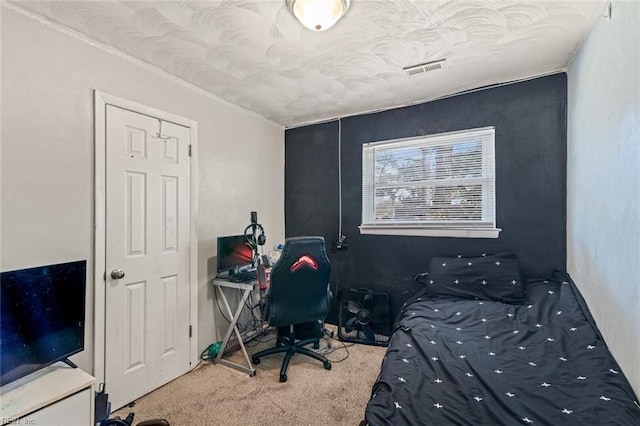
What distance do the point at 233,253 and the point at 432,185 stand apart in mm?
2104

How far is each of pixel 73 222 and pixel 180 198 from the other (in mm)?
760

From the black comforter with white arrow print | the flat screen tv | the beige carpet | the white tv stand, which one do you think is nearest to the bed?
the black comforter with white arrow print

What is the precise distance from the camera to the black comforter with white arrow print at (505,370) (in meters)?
1.08

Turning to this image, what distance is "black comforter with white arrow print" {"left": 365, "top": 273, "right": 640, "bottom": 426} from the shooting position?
108 cm

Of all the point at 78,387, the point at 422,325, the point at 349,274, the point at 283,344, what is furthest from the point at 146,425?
the point at 349,274

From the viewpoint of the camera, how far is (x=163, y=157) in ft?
7.57

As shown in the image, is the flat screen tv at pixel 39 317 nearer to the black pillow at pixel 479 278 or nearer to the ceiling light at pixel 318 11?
the ceiling light at pixel 318 11

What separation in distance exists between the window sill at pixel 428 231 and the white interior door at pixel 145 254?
189 cm

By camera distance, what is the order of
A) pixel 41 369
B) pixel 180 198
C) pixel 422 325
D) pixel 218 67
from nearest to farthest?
pixel 41 369 < pixel 422 325 < pixel 218 67 < pixel 180 198

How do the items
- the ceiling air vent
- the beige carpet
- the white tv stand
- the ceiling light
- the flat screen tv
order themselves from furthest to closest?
1. the ceiling air vent
2. the beige carpet
3. the ceiling light
4. the flat screen tv
5. the white tv stand

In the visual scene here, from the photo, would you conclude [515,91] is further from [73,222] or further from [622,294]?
[73,222]

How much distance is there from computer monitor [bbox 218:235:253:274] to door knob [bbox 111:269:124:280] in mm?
A: 807

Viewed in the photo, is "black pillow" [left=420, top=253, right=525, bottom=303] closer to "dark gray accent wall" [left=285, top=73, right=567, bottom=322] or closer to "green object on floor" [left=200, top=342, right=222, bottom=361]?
"dark gray accent wall" [left=285, top=73, right=567, bottom=322]

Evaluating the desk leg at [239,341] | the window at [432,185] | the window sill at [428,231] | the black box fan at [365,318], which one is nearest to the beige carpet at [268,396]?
the desk leg at [239,341]
